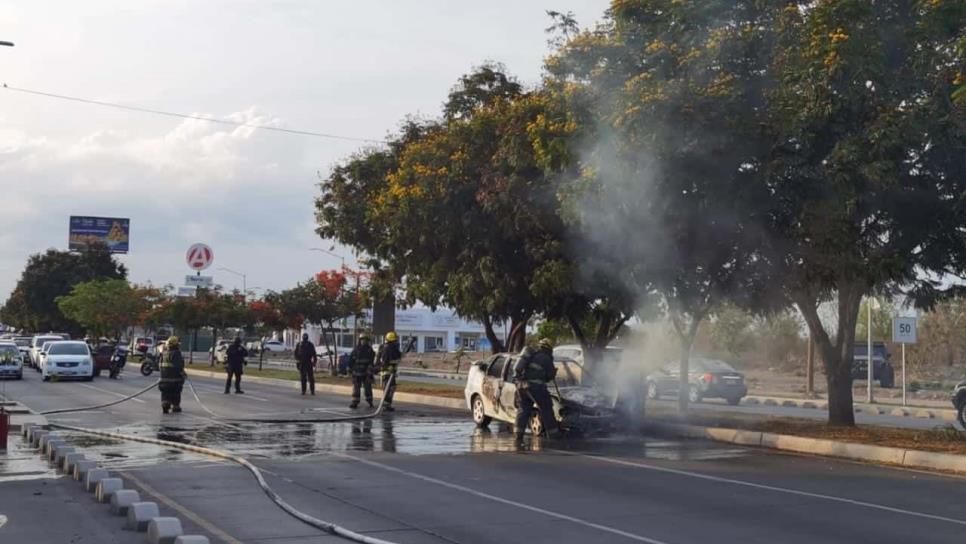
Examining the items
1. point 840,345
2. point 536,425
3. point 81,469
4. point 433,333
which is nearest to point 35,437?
point 81,469

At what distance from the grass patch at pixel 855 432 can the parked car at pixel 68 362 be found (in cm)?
2389

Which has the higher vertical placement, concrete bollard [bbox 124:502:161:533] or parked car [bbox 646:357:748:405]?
parked car [bbox 646:357:748:405]

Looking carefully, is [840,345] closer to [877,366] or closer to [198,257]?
[877,366]

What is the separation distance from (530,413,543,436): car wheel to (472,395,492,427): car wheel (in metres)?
1.75

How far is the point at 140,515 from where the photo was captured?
29.7 feet

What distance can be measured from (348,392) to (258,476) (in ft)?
67.7

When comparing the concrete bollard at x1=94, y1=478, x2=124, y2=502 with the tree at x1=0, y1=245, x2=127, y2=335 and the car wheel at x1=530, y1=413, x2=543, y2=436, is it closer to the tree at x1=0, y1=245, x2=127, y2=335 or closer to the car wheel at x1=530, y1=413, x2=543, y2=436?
the car wheel at x1=530, y1=413, x2=543, y2=436

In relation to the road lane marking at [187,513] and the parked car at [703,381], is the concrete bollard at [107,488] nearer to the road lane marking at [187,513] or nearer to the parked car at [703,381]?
the road lane marking at [187,513]

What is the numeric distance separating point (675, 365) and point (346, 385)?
407 inches

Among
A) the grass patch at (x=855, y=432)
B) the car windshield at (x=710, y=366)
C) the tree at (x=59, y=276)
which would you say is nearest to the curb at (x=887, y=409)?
the car windshield at (x=710, y=366)

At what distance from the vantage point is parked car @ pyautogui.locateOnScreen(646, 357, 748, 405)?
104 feet

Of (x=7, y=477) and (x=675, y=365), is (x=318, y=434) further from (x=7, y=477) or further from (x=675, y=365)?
(x=675, y=365)

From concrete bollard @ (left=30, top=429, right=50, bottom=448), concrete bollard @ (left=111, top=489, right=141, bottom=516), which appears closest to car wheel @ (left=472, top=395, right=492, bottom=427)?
concrete bollard @ (left=30, top=429, right=50, bottom=448)

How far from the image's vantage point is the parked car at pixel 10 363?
128 feet
